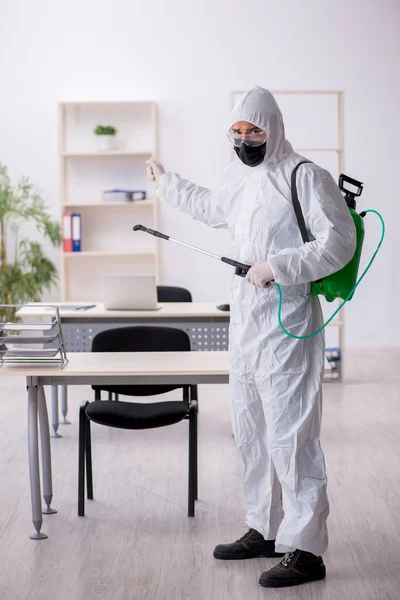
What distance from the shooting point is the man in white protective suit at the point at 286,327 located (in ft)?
8.15

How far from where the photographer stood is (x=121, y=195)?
6.48 meters

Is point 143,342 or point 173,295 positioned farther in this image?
point 173,295

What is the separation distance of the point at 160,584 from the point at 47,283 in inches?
166

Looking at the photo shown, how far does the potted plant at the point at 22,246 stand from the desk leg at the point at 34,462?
323cm

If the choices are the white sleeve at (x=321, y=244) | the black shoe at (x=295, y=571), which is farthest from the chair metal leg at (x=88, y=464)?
the white sleeve at (x=321, y=244)

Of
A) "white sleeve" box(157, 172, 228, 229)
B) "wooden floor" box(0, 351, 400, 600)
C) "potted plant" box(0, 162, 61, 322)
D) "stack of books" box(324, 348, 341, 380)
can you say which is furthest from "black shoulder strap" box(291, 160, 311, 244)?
"potted plant" box(0, 162, 61, 322)

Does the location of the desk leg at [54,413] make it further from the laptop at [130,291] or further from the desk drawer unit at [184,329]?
the laptop at [130,291]

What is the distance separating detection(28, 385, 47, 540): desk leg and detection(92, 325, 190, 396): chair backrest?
648 mm

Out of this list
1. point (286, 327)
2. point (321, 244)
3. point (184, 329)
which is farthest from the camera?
point (184, 329)

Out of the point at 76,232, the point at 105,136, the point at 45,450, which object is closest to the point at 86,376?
the point at 45,450

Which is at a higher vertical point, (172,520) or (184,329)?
(184,329)

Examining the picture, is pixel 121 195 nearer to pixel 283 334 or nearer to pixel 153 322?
pixel 153 322

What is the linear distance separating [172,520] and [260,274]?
120cm

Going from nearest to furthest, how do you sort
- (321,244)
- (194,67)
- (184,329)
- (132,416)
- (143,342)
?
1. (321,244)
2. (132,416)
3. (143,342)
4. (184,329)
5. (194,67)
